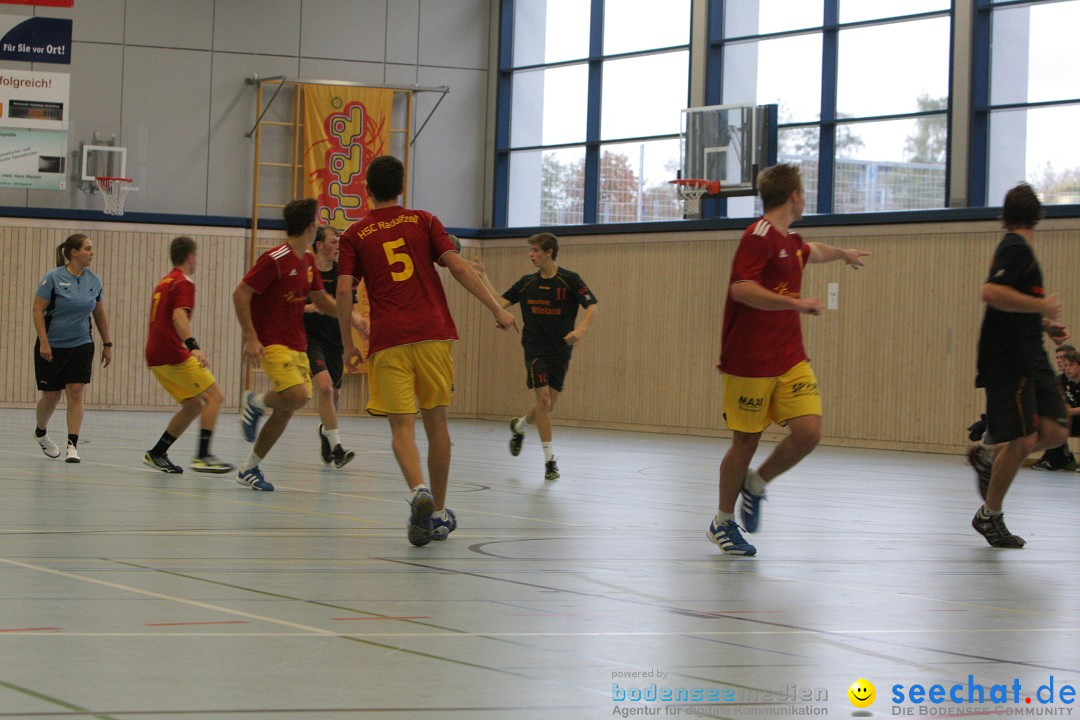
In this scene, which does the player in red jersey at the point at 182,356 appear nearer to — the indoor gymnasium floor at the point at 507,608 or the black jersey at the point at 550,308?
the indoor gymnasium floor at the point at 507,608

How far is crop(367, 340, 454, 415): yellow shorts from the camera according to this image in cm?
615

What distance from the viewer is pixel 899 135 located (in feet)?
59.9

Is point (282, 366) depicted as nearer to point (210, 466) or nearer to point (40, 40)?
point (210, 466)

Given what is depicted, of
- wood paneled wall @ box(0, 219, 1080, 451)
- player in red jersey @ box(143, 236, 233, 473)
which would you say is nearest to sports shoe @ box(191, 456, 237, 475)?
player in red jersey @ box(143, 236, 233, 473)

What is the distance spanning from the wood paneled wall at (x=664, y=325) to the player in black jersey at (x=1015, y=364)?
1033cm

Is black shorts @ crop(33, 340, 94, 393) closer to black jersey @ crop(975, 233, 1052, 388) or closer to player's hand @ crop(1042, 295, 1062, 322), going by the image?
black jersey @ crop(975, 233, 1052, 388)

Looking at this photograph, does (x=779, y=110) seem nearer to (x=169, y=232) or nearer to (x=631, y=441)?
(x=631, y=441)

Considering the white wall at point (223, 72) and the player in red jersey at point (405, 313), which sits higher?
the white wall at point (223, 72)

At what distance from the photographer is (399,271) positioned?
20.3 ft

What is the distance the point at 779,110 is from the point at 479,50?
627 cm

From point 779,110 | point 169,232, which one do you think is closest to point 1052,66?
point 779,110

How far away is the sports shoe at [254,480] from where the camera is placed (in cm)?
853

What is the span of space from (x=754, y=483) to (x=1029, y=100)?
12708 mm

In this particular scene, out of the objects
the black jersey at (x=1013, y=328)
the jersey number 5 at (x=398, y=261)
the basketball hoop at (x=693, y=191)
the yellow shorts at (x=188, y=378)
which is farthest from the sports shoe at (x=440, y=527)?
the basketball hoop at (x=693, y=191)
